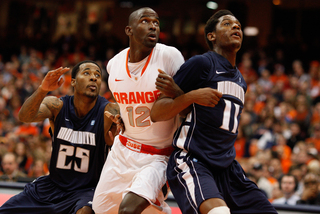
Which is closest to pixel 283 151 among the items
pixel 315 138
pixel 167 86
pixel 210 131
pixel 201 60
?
pixel 315 138

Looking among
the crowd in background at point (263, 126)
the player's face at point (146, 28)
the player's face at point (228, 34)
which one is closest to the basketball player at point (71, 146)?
the player's face at point (146, 28)

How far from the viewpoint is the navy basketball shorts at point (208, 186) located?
9.19 ft

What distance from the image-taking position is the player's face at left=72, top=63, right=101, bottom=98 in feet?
13.2

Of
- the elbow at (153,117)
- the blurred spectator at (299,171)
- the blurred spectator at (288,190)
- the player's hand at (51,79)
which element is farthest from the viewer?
the blurred spectator at (299,171)

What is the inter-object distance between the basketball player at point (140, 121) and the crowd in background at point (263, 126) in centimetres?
317

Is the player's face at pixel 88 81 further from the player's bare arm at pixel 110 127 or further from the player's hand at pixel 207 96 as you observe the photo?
the player's hand at pixel 207 96

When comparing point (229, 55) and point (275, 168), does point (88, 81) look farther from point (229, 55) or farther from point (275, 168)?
point (275, 168)

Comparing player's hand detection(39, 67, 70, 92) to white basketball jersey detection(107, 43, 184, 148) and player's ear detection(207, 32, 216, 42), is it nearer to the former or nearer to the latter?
white basketball jersey detection(107, 43, 184, 148)

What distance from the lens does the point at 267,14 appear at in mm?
14828

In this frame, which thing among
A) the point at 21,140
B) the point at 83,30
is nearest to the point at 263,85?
the point at 21,140

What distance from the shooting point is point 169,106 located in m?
2.99

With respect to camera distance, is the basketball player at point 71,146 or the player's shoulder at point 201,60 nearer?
the player's shoulder at point 201,60

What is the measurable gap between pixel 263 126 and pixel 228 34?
5.90 meters

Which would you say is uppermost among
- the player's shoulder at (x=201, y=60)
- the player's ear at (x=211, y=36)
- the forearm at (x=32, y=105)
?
the player's ear at (x=211, y=36)
